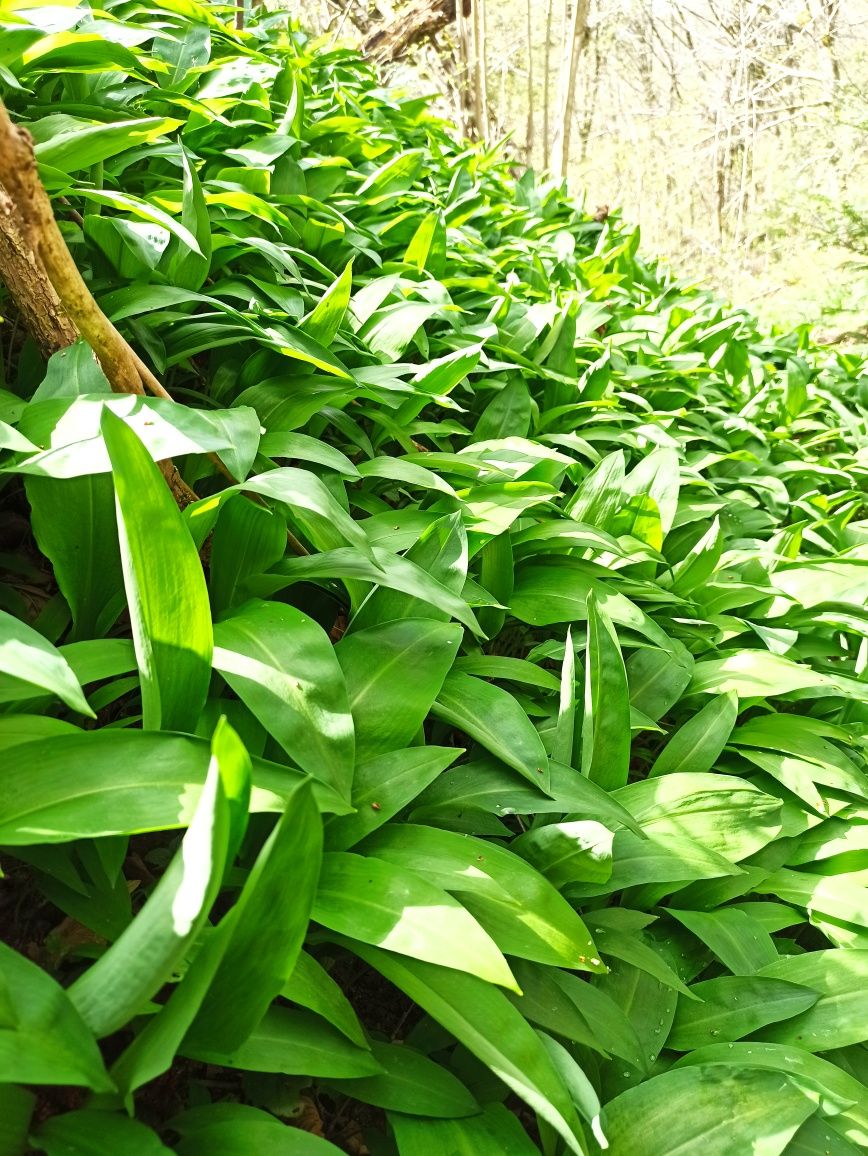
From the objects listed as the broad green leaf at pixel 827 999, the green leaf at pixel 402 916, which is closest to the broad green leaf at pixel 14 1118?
the green leaf at pixel 402 916

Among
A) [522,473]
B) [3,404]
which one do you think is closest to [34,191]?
[3,404]

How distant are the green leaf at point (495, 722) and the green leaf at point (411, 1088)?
29 centimetres

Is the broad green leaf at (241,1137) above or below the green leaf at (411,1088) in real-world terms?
above

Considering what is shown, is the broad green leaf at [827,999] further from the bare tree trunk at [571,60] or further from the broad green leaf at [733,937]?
the bare tree trunk at [571,60]

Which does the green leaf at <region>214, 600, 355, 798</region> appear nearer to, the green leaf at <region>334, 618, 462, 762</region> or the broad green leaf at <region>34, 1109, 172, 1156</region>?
the green leaf at <region>334, 618, 462, 762</region>

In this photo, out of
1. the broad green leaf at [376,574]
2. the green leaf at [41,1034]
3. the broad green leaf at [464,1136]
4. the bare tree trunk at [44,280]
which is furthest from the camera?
the broad green leaf at [376,574]

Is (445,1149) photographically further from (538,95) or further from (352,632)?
(538,95)

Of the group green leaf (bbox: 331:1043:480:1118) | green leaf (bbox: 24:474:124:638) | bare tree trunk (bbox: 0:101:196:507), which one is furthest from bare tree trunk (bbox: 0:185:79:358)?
green leaf (bbox: 331:1043:480:1118)

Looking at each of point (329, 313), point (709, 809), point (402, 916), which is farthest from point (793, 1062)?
point (329, 313)

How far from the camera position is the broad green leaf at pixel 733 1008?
0.94 metres

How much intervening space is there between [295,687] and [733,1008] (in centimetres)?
65

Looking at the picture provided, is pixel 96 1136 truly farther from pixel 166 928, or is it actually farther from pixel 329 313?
pixel 329 313

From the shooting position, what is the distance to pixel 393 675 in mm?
917

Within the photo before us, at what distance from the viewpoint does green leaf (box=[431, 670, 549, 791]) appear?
3.02 feet
